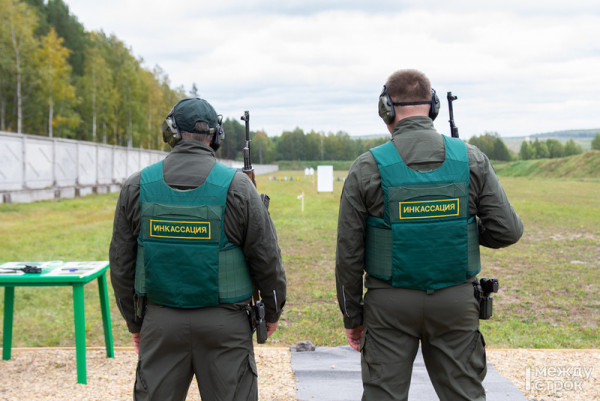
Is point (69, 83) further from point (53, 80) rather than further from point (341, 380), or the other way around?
point (341, 380)

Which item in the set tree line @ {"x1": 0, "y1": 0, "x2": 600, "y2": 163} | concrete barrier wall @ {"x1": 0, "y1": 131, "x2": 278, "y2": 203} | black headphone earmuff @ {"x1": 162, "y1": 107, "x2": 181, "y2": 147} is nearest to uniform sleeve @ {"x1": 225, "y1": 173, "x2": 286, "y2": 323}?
black headphone earmuff @ {"x1": 162, "y1": 107, "x2": 181, "y2": 147}

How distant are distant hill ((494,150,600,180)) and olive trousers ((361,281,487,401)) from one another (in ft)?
172

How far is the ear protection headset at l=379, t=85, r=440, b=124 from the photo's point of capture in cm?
303

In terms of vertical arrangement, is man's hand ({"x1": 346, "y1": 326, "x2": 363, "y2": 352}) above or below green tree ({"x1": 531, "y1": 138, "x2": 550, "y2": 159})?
below

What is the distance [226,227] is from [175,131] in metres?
0.60

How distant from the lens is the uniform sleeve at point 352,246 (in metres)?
2.92

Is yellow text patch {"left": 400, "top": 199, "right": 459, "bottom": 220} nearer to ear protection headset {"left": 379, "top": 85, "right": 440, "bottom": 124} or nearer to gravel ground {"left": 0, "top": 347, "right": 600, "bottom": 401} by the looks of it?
ear protection headset {"left": 379, "top": 85, "right": 440, "bottom": 124}

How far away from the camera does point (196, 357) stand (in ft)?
9.07

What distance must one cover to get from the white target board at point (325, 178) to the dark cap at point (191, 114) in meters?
28.3

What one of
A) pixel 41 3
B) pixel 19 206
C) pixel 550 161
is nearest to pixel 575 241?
pixel 19 206

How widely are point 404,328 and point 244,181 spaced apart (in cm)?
115

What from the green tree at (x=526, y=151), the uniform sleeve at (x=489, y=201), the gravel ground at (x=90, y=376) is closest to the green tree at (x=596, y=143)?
the green tree at (x=526, y=151)

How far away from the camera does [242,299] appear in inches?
114

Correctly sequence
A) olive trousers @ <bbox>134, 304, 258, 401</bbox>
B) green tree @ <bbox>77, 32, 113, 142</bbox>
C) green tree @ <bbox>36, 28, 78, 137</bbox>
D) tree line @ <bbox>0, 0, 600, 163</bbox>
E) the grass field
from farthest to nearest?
green tree @ <bbox>77, 32, 113, 142</bbox> < green tree @ <bbox>36, 28, 78, 137</bbox> < tree line @ <bbox>0, 0, 600, 163</bbox> < the grass field < olive trousers @ <bbox>134, 304, 258, 401</bbox>
